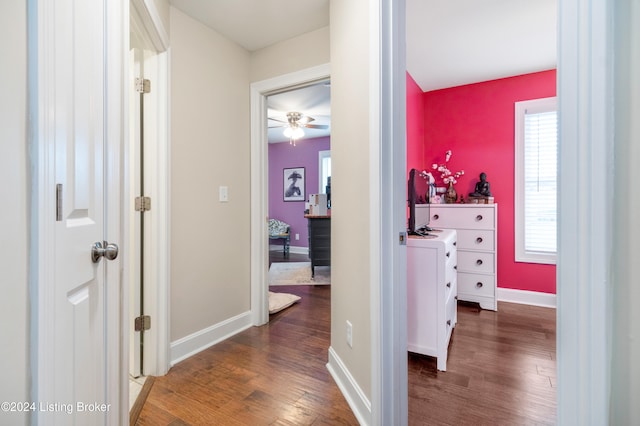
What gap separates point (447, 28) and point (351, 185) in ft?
5.89

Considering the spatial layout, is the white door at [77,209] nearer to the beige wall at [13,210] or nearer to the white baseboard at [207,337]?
the beige wall at [13,210]

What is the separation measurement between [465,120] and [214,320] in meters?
3.52

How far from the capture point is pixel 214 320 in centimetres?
234

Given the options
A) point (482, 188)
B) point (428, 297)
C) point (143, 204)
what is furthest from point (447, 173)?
point (143, 204)

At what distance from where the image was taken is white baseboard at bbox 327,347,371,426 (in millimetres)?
1417

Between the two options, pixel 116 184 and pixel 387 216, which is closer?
pixel 116 184

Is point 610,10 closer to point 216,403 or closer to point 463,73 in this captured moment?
point 216,403

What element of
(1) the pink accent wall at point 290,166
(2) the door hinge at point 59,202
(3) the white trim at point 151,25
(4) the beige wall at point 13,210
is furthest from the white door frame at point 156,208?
(1) the pink accent wall at point 290,166

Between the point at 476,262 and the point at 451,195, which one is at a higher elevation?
the point at 451,195

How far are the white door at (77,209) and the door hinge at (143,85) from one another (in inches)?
33.2

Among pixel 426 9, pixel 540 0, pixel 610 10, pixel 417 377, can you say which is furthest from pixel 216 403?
pixel 540 0

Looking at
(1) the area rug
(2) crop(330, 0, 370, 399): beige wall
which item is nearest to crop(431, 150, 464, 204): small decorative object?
(1) the area rug

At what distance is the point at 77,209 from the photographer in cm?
86

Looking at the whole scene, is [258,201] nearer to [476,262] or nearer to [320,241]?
[320,241]
